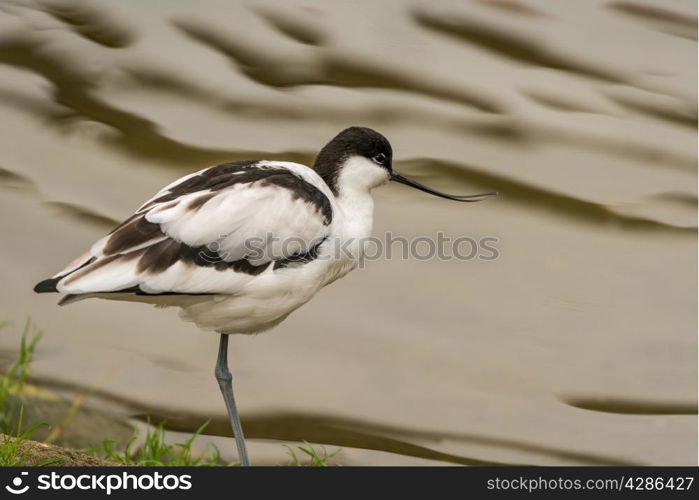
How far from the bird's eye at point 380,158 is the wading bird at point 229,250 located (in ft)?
1.11

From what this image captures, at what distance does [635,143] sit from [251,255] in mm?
5660

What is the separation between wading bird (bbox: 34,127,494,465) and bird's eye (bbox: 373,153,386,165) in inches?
13.4

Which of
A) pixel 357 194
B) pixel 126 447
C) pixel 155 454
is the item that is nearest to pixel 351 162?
pixel 357 194

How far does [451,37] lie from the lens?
10656 mm

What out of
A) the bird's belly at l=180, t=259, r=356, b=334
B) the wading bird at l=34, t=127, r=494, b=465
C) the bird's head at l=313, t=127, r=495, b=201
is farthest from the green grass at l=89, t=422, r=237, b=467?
the bird's head at l=313, t=127, r=495, b=201

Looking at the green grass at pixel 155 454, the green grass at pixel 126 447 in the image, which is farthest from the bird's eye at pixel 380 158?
the green grass at pixel 155 454

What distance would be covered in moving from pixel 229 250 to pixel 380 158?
1.03 metres

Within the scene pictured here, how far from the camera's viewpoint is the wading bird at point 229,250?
4.69m

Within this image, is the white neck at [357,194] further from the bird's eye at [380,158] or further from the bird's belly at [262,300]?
the bird's belly at [262,300]

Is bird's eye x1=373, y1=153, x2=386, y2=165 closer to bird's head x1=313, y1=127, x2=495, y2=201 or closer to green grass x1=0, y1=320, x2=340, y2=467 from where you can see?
bird's head x1=313, y1=127, x2=495, y2=201

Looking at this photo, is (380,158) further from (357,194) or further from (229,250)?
(229,250)

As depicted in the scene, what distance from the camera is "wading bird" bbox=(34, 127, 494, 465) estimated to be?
4.69 meters
